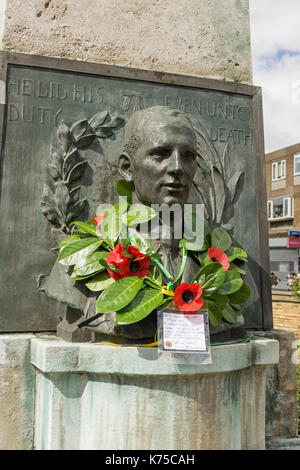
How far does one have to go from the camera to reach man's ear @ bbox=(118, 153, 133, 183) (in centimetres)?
326

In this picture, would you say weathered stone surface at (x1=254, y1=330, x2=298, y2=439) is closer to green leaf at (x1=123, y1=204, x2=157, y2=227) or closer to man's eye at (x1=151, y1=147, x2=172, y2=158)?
green leaf at (x1=123, y1=204, x2=157, y2=227)

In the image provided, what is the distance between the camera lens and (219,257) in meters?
2.93

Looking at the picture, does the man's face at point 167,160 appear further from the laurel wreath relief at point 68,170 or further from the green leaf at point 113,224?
the laurel wreath relief at point 68,170

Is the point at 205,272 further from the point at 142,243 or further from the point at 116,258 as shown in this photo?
the point at 116,258

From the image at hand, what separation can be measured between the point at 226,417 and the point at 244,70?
285cm

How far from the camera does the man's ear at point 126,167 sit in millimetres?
3262

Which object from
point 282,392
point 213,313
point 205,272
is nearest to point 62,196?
point 205,272

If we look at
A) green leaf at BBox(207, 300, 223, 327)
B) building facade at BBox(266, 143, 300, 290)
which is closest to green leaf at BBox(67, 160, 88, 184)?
green leaf at BBox(207, 300, 223, 327)

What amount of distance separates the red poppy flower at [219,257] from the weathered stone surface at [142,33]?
175 centimetres

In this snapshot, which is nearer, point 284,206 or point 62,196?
point 62,196

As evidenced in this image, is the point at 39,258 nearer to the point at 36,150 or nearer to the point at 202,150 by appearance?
the point at 36,150

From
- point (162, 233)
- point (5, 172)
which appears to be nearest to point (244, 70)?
point (162, 233)

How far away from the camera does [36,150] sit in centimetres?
346

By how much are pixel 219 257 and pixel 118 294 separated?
72 centimetres
